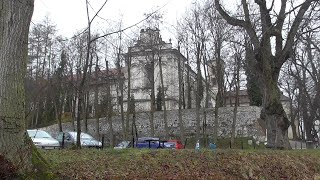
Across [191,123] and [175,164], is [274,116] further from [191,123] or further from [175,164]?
[191,123]

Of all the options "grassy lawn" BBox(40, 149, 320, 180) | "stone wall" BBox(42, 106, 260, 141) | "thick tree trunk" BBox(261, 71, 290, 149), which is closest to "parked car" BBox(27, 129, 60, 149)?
"thick tree trunk" BBox(261, 71, 290, 149)

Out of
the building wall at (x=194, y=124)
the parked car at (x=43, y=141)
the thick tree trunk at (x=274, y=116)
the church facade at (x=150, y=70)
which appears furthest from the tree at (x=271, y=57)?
the building wall at (x=194, y=124)

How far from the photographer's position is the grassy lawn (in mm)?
8706

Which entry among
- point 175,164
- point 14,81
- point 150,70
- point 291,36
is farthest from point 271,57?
point 150,70

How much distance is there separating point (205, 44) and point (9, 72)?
32.5 metres

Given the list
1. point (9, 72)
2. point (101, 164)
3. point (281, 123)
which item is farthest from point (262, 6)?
point (9, 72)

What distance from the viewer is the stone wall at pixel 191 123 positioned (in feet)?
146

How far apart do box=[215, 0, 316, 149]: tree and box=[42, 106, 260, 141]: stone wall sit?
81.9 feet

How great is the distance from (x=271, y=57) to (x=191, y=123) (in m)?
26.8

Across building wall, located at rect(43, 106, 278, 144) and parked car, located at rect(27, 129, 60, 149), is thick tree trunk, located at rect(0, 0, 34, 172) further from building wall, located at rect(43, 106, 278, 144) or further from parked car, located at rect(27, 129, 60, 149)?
building wall, located at rect(43, 106, 278, 144)

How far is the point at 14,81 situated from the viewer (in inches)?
282

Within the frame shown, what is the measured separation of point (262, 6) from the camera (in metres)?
19.7

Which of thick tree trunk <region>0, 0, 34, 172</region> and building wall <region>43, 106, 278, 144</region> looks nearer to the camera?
thick tree trunk <region>0, 0, 34, 172</region>

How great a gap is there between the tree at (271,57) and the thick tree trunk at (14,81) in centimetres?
1337
